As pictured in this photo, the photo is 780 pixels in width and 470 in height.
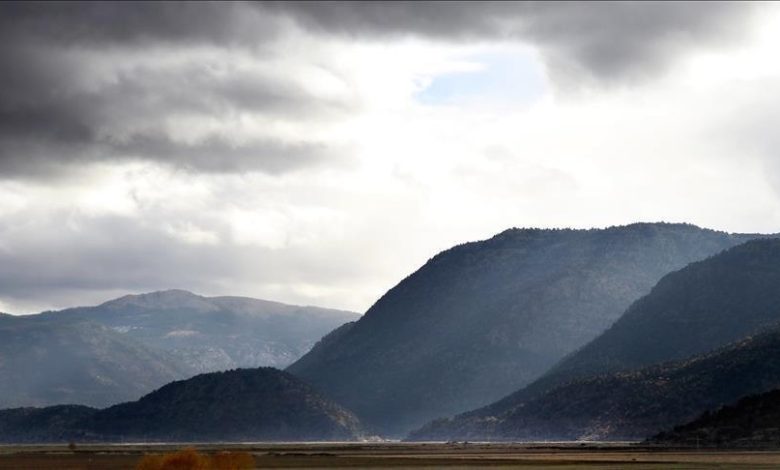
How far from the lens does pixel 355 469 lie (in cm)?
19838

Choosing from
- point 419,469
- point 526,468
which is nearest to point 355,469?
point 419,469

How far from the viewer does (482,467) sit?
653 feet

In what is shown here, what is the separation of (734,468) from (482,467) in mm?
38676

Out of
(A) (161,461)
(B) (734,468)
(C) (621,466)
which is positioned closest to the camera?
(A) (161,461)

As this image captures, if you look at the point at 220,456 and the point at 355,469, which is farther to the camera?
the point at 355,469

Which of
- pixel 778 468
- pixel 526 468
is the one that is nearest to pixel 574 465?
pixel 526 468

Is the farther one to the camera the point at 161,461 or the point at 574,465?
the point at 574,465

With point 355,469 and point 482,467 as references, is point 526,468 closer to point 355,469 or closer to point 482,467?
point 482,467

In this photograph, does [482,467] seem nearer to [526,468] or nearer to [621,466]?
[526,468]

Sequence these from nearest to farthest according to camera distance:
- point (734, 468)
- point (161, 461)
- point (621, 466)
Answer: point (161, 461) < point (734, 468) < point (621, 466)

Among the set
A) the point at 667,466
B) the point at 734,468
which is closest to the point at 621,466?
the point at 667,466

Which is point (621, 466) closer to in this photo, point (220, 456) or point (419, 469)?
point (419, 469)

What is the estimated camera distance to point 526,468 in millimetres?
194875

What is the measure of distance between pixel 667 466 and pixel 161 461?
69300mm
